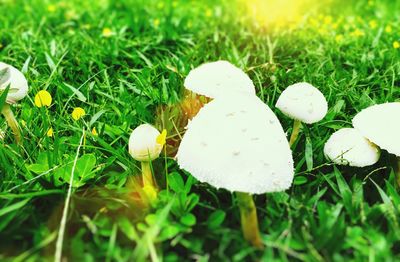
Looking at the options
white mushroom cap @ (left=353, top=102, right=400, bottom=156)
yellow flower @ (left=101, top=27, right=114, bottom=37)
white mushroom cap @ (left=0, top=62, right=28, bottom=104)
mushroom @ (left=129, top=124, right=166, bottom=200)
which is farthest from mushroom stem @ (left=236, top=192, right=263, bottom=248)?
yellow flower @ (left=101, top=27, right=114, bottom=37)

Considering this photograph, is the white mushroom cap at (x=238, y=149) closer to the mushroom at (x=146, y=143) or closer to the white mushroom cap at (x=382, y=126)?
the mushroom at (x=146, y=143)

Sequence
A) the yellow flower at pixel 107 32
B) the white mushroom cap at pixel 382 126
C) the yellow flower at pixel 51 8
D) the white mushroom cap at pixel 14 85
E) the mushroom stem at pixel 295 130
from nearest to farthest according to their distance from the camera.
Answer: the white mushroom cap at pixel 382 126
the white mushroom cap at pixel 14 85
the mushroom stem at pixel 295 130
the yellow flower at pixel 107 32
the yellow flower at pixel 51 8

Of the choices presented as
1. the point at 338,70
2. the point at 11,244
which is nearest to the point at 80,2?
the point at 338,70

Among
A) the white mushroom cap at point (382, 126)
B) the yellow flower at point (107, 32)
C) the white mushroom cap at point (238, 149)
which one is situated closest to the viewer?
the white mushroom cap at point (238, 149)

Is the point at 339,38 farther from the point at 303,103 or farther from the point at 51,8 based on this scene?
the point at 51,8

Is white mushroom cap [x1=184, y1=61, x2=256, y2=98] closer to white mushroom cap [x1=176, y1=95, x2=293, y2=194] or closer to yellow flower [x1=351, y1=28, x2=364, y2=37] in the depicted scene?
white mushroom cap [x1=176, y1=95, x2=293, y2=194]

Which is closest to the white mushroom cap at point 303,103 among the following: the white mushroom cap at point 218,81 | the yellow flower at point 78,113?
the white mushroom cap at point 218,81
